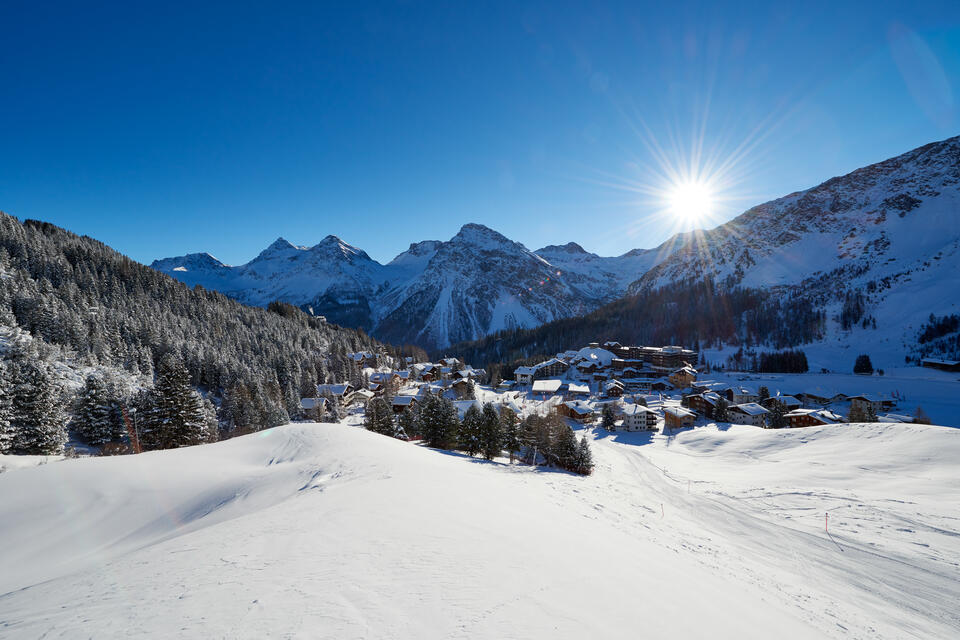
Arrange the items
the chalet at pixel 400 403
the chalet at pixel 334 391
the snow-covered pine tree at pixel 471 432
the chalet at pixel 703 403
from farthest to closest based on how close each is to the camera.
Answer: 1. the chalet at pixel 334 391
2. the chalet at pixel 400 403
3. the chalet at pixel 703 403
4. the snow-covered pine tree at pixel 471 432

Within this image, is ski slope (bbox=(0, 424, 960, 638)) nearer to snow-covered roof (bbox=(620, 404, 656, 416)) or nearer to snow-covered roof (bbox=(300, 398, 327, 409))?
snow-covered roof (bbox=(620, 404, 656, 416))

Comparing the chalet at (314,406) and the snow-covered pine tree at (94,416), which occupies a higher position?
the snow-covered pine tree at (94,416)

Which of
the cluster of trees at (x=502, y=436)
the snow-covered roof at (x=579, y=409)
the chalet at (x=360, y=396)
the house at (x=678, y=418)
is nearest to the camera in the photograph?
the cluster of trees at (x=502, y=436)

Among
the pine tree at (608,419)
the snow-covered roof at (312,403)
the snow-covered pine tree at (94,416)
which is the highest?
the snow-covered pine tree at (94,416)

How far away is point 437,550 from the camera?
27.0 ft

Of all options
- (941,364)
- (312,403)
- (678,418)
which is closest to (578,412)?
(678,418)

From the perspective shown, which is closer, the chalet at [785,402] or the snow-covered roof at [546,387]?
the chalet at [785,402]

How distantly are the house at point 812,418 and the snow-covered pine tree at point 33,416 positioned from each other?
7864 cm

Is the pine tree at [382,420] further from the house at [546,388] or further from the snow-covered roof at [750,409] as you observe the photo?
the snow-covered roof at [750,409]

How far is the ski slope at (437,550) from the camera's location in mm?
5695

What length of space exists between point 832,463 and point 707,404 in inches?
1260

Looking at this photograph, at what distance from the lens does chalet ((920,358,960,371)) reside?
76.3 m

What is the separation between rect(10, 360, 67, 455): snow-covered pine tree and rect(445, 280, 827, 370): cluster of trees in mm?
113534

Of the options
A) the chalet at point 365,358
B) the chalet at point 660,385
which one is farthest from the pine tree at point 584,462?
the chalet at point 365,358
